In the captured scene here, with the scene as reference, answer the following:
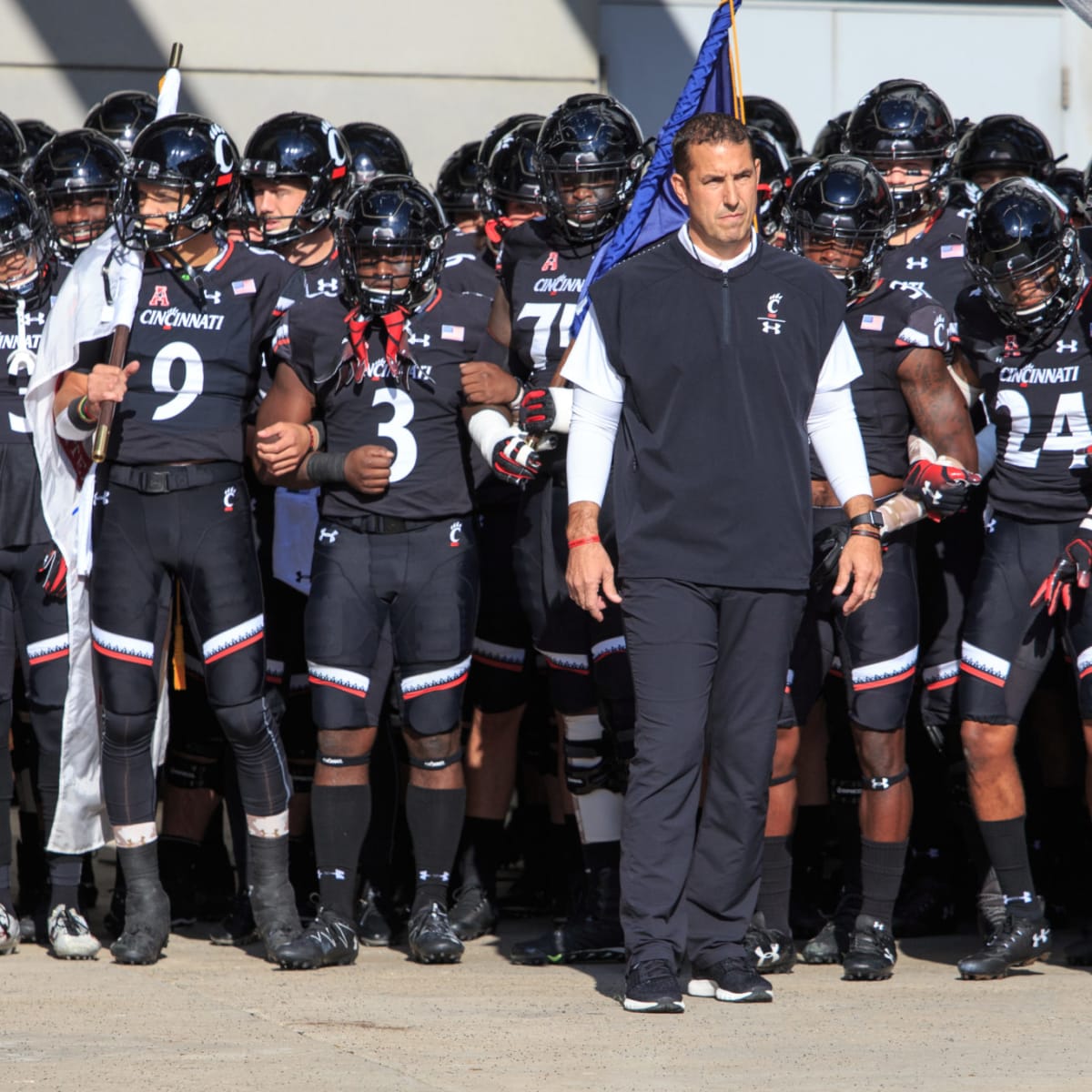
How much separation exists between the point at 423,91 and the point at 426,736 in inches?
202

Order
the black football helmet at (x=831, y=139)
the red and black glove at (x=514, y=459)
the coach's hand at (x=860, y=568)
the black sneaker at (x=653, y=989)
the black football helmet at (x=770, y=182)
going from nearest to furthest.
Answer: the black sneaker at (x=653, y=989), the coach's hand at (x=860, y=568), the red and black glove at (x=514, y=459), the black football helmet at (x=770, y=182), the black football helmet at (x=831, y=139)

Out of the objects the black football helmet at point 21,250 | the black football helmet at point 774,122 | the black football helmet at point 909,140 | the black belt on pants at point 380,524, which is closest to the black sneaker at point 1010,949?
the black belt on pants at point 380,524

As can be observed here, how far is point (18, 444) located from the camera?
6.10 meters

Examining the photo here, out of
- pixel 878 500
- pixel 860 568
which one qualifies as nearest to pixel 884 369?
pixel 878 500

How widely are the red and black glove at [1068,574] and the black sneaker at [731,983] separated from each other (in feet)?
4.37

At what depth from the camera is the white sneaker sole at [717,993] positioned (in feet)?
16.5

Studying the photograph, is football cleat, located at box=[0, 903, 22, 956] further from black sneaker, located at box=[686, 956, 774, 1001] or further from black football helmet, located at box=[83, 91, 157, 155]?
black football helmet, located at box=[83, 91, 157, 155]

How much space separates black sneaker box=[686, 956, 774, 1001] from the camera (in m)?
5.03

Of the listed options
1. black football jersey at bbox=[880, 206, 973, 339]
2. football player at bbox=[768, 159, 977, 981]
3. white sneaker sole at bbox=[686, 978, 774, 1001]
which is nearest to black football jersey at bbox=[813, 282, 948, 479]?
football player at bbox=[768, 159, 977, 981]

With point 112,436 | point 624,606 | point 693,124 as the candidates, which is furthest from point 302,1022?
point 693,124

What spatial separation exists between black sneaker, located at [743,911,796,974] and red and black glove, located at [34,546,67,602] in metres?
2.22

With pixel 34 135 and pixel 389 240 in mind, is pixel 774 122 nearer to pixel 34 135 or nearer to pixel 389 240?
pixel 389 240

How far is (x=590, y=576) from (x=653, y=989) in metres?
1.02

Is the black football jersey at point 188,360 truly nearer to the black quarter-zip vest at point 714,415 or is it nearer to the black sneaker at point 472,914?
the black quarter-zip vest at point 714,415
